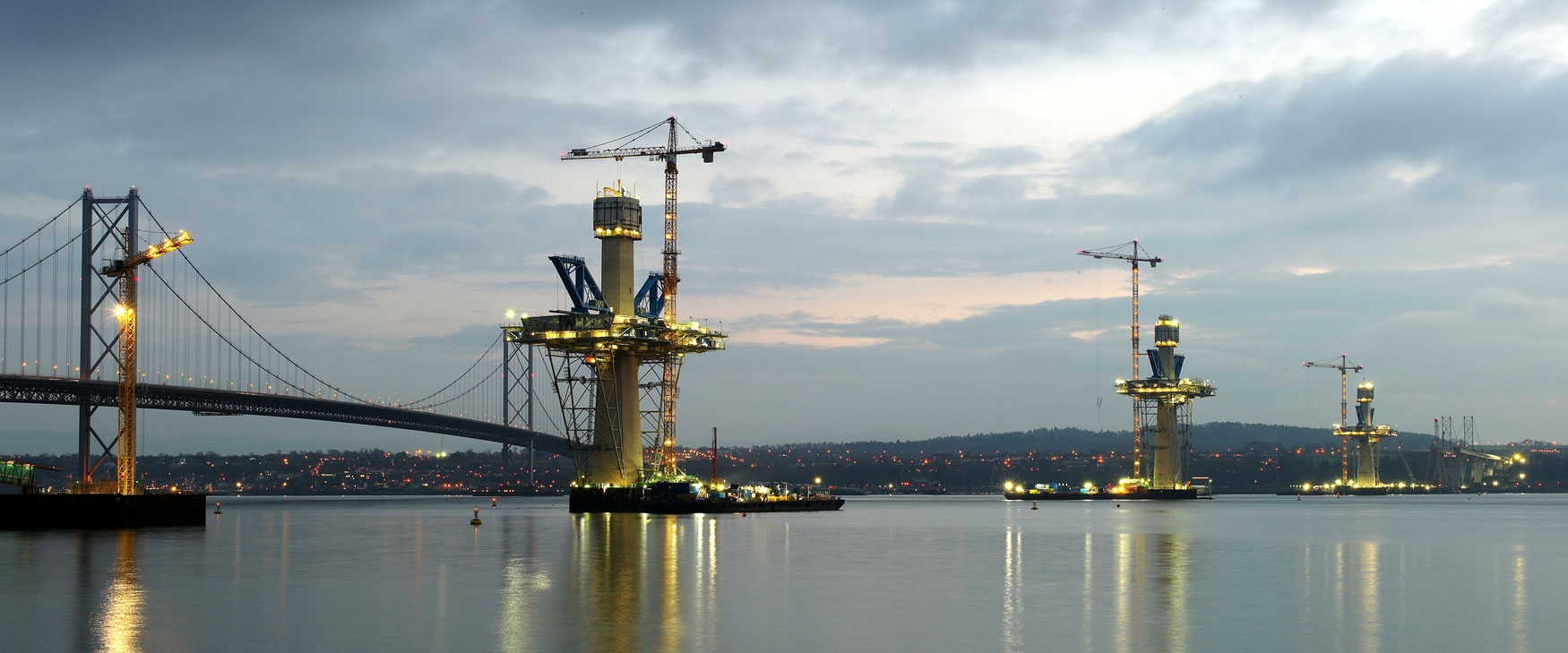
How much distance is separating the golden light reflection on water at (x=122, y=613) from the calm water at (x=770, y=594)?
12 cm

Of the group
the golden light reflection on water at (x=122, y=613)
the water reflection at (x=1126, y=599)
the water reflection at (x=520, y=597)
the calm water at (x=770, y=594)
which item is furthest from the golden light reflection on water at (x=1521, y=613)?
the golden light reflection on water at (x=122, y=613)

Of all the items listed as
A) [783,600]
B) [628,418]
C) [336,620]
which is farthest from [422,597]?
[628,418]

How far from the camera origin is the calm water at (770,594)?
2964cm

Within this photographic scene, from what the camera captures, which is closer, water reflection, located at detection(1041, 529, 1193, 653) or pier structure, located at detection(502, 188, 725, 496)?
water reflection, located at detection(1041, 529, 1193, 653)

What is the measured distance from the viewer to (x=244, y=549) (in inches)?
2483

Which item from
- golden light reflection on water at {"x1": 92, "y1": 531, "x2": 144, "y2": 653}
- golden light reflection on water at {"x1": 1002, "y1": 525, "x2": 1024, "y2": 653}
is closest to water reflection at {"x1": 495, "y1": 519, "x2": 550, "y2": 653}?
golden light reflection on water at {"x1": 92, "y1": 531, "x2": 144, "y2": 653}

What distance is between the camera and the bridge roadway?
124 meters

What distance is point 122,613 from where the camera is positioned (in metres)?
34.2

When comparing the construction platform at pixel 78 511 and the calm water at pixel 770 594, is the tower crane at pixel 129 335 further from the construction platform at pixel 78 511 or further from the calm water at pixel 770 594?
the calm water at pixel 770 594

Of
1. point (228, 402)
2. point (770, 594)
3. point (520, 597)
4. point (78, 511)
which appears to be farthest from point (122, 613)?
point (228, 402)

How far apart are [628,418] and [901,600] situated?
80226mm

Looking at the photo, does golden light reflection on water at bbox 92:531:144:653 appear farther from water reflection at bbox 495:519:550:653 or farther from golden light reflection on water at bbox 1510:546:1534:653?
golden light reflection on water at bbox 1510:546:1534:653

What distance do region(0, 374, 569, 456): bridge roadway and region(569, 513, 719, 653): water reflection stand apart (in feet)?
233

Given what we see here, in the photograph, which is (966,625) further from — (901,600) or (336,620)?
(336,620)
